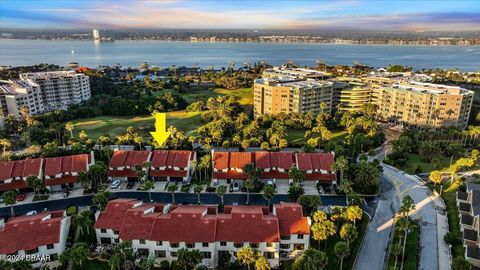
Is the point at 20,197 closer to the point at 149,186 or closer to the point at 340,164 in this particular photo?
the point at 149,186

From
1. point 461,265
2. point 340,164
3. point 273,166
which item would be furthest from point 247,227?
point 340,164

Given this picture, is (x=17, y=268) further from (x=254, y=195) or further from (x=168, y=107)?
(x=168, y=107)

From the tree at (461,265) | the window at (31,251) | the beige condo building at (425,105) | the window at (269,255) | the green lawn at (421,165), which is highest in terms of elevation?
the beige condo building at (425,105)

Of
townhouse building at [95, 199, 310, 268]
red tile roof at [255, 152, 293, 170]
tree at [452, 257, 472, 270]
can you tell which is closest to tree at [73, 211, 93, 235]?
townhouse building at [95, 199, 310, 268]

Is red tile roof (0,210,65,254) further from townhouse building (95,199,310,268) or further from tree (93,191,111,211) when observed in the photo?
tree (93,191,111,211)

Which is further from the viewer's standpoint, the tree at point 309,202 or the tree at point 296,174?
the tree at point 296,174

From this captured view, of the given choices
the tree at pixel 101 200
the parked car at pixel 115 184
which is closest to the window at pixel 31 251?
the tree at pixel 101 200

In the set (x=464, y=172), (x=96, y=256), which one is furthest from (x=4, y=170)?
(x=464, y=172)

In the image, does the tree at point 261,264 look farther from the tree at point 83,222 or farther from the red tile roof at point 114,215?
the tree at point 83,222
